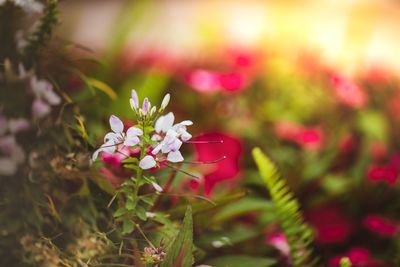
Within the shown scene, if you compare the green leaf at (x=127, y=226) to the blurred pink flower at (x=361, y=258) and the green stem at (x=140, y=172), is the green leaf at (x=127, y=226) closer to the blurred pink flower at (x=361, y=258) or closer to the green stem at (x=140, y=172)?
the green stem at (x=140, y=172)

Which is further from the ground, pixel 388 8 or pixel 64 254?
pixel 388 8

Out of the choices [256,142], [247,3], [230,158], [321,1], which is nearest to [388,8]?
[321,1]

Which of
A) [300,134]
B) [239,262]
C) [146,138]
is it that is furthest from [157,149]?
[300,134]

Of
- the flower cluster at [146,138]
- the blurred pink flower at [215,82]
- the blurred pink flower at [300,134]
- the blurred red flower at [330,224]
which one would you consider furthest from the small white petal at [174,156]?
the blurred pink flower at [215,82]

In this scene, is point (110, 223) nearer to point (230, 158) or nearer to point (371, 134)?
point (230, 158)

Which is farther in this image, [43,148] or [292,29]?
[292,29]
